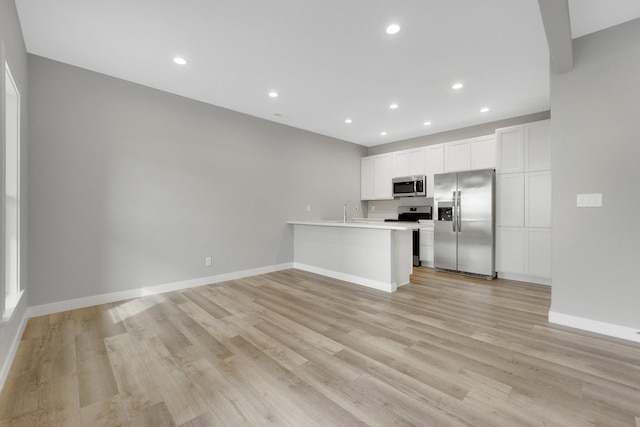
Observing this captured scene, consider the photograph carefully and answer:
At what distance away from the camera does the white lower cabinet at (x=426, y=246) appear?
17.6 feet

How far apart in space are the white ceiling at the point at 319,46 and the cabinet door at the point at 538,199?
1.13m

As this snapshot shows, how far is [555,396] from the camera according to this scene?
167 centimetres

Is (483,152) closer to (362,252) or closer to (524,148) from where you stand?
(524,148)

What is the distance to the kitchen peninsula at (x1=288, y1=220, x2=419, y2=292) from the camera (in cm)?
379

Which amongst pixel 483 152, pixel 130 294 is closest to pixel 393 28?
pixel 483 152

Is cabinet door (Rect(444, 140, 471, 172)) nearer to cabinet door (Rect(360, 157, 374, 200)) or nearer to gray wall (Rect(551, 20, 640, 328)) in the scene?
cabinet door (Rect(360, 157, 374, 200))

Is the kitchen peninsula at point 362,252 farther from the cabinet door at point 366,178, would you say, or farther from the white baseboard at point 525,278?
the cabinet door at point 366,178

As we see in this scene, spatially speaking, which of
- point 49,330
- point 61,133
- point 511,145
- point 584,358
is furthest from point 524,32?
point 49,330

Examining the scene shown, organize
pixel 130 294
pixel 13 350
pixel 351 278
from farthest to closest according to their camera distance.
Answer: pixel 351 278
pixel 130 294
pixel 13 350

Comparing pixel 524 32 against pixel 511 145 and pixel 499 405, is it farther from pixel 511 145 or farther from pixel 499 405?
pixel 499 405

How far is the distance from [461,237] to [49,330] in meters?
5.56

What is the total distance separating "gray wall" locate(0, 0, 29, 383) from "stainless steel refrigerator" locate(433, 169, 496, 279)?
17.6 ft

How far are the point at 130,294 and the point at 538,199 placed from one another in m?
5.95

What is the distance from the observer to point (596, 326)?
8.29 ft
